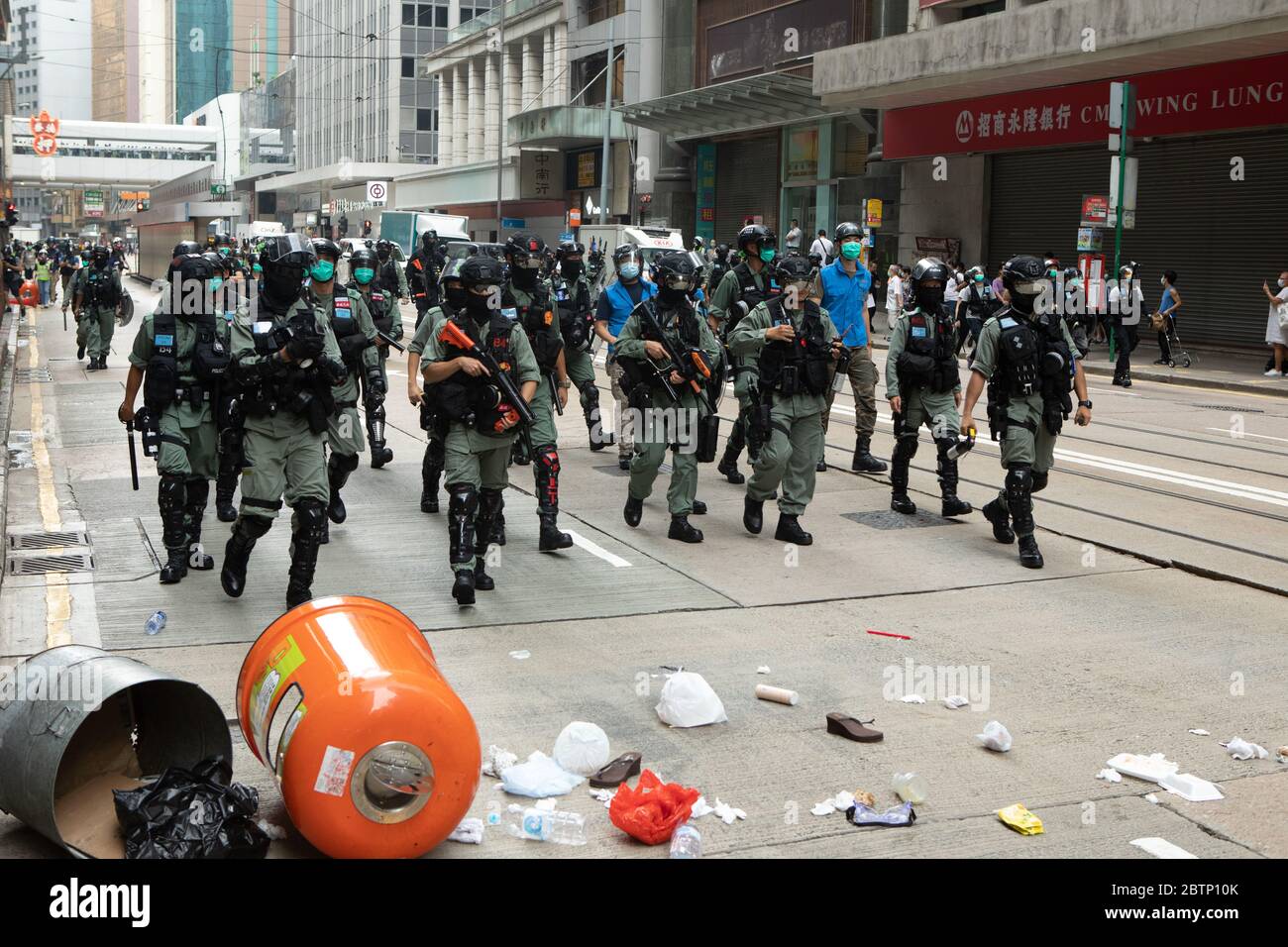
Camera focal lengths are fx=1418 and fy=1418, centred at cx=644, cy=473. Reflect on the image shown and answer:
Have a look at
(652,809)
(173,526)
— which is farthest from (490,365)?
(652,809)

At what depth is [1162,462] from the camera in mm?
12438

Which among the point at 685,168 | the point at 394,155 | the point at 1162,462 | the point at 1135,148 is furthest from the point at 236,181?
the point at 1162,462

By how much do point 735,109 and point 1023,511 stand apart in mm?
32724

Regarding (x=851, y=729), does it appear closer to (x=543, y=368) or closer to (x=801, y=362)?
(x=801, y=362)

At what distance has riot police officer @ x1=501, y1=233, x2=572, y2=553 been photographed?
29.5ft

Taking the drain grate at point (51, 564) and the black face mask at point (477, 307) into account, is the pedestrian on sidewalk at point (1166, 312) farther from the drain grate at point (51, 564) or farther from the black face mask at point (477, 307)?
the drain grate at point (51, 564)

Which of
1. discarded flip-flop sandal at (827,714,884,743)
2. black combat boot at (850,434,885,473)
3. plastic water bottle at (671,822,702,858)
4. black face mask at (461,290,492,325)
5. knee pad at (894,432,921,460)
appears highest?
black face mask at (461,290,492,325)

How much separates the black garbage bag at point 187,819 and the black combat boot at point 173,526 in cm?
377

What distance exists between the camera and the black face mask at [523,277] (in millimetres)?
10148

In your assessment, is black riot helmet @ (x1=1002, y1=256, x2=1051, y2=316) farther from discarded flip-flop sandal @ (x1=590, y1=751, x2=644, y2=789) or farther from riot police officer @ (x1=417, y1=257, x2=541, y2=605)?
discarded flip-flop sandal @ (x1=590, y1=751, x2=644, y2=789)

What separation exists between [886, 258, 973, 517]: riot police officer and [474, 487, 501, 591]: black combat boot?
3.23 metres

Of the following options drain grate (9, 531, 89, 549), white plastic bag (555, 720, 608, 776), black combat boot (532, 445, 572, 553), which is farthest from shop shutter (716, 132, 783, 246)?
white plastic bag (555, 720, 608, 776)

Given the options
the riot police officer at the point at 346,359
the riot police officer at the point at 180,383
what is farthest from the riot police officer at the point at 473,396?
the riot police officer at the point at 346,359

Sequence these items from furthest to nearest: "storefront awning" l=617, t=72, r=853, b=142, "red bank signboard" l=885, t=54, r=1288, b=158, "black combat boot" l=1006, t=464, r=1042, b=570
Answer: "storefront awning" l=617, t=72, r=853, b=142 < "red bank signboard" l=885, t=54, r=1288, b=158 < "black combat boot" l=1006, t=464, r=1042, b=570
